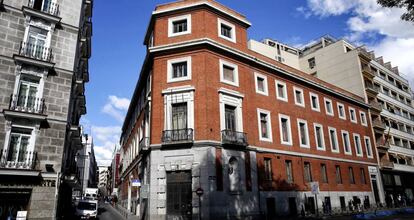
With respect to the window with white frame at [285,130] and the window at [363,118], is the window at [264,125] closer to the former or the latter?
the window with white frame at [285,130]

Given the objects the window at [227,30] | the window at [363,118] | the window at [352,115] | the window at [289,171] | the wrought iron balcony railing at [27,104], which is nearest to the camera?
the wrought iron balcony railing at [27,104]

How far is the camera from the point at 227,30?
25.8 m

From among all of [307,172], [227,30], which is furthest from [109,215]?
[227,30]

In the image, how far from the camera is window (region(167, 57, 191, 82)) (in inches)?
908

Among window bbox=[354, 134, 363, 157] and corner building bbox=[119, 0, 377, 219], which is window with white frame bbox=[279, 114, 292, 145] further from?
window bbox=[354, 134, 363, 157]

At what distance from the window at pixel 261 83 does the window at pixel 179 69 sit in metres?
6.83

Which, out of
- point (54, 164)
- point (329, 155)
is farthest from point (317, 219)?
point (54, 164)

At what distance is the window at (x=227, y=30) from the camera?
25034mm

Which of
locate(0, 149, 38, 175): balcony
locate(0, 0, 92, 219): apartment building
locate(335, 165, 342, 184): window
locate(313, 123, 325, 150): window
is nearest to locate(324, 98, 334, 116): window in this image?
locate(313, 123, 325, 150): window

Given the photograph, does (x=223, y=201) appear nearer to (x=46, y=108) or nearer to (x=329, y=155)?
(x=46, y=108)

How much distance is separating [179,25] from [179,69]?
4.13 meters

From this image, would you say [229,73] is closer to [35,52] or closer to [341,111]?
[35,52]

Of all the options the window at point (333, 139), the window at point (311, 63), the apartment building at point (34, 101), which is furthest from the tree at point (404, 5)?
the window at point (311, 63)

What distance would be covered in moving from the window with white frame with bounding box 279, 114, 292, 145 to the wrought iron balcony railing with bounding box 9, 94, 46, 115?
19.4 m
